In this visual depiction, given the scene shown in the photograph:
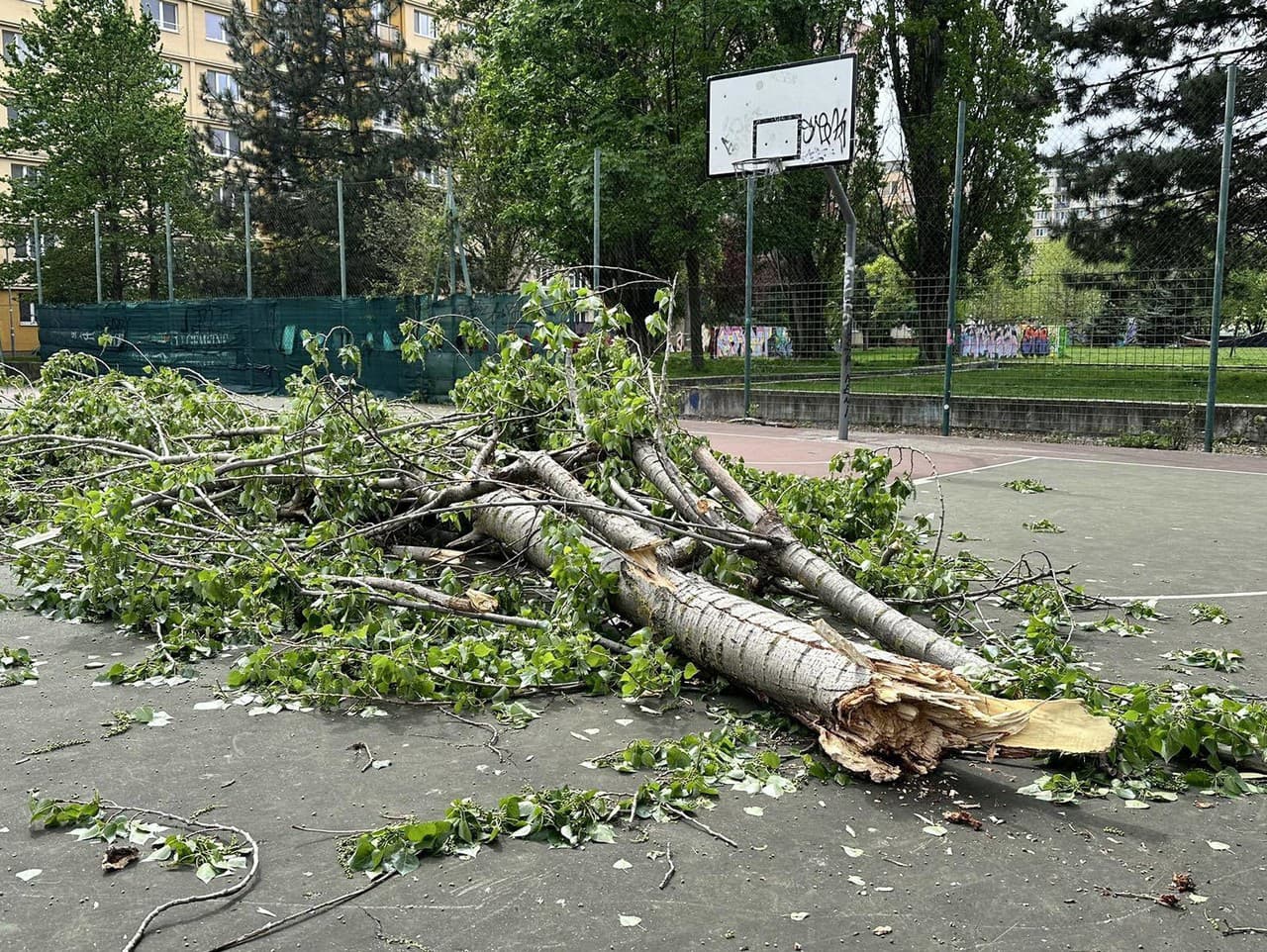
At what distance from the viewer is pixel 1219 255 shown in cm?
1366

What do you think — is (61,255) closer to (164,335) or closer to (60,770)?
(164,335)

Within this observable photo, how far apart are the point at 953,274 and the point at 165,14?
57180 millimetres

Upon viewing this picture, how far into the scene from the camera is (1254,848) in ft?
10.6

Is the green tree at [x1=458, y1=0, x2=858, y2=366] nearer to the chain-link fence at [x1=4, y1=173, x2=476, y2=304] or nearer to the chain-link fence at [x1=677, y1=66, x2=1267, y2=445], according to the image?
the chain-link fence at [x1=677, y1=66, x2=1267, y2=445]

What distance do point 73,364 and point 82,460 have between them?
2.48 m

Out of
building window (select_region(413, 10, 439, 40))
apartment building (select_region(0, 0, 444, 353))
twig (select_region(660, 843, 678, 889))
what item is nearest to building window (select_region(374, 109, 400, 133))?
apartment building (select_region(0, 0, 444, 353))

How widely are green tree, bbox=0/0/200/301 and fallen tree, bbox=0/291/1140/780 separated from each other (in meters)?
31.8

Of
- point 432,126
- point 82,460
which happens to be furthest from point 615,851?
point 432,126

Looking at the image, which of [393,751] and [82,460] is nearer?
[393,751]

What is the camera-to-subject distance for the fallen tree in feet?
13.5

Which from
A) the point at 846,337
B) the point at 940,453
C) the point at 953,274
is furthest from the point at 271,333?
the point at 940,453

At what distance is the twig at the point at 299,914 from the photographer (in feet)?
8.86

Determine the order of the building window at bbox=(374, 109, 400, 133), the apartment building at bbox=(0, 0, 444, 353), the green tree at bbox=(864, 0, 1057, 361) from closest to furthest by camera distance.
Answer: the green tree at bbox=(864, 0, 1057, 361), the building window at bbox=(374, 109, 400, 133), the apartment building at bbox=(0, 0, 444, 353)

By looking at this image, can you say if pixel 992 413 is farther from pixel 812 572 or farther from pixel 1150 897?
pixel 1150 897
